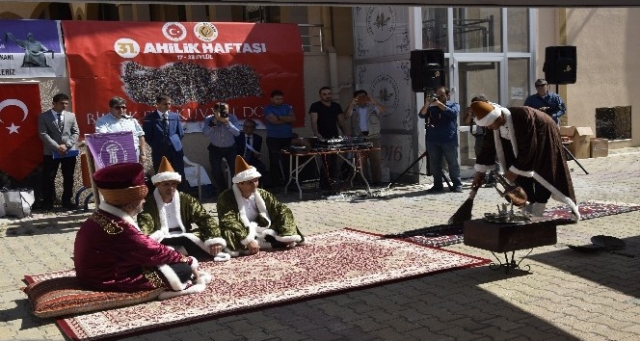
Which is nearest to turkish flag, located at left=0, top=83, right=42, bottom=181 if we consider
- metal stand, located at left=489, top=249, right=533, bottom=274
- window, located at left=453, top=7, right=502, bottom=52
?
window, located at left=453, top=7, right=502, bottom=52

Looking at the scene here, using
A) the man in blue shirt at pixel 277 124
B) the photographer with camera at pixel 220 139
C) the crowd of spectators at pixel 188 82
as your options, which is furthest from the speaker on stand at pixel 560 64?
the photographer with camera at pixel 220 139

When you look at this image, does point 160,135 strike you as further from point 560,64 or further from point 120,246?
point 560,64

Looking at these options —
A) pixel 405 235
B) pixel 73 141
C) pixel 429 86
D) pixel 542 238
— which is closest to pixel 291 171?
pixel 429 86

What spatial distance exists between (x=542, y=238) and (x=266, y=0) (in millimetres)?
2976

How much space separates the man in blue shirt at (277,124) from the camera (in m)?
11.3

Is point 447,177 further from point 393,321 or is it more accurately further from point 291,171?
point 393,321

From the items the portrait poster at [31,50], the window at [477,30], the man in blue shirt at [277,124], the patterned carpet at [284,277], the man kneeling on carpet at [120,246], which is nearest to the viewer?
the patterned carpet at [284,277]

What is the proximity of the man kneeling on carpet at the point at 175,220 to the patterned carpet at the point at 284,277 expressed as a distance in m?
0.27

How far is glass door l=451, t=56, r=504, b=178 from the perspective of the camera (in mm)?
11894

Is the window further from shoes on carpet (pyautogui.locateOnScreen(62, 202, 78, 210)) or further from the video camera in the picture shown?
shoes on carpet (pyautogui.locateOnScreen(62, 202, 78, 210))

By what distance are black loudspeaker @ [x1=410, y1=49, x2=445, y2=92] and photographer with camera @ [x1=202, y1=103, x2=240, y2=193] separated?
2.71m

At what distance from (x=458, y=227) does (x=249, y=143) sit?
453cm

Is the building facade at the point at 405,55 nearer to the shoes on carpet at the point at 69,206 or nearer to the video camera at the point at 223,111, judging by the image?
the video camera at the point at 223,111

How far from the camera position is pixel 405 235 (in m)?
7.48
